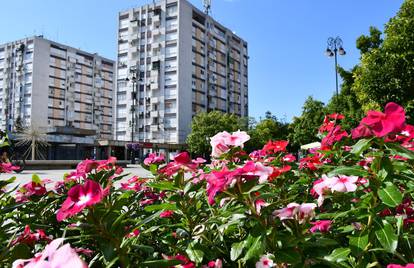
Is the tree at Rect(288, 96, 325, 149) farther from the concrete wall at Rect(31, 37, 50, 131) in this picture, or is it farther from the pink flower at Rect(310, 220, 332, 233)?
the concrete wall at Rect(31, 37, 50, 131)

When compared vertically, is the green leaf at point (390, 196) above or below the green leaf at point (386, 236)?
above

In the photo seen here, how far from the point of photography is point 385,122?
1312 millimetres

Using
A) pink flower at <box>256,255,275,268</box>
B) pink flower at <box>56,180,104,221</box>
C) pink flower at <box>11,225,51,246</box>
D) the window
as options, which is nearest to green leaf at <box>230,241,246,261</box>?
pink flower at <box>256,255,275,268</box>

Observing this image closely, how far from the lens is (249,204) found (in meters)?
1.31

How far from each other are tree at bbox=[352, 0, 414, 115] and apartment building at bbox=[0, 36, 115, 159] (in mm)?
54285

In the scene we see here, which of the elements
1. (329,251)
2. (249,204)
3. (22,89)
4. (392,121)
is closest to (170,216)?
(249,204)

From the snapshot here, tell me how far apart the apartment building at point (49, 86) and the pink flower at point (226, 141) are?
205 ft

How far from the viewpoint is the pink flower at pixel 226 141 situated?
189cm

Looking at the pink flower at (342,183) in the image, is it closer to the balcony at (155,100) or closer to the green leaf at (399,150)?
the green leaf at (399,150)

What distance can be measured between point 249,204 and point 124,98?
6257 centimetres

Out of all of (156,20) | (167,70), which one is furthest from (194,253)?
(156,20)

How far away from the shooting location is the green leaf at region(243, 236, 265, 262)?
115 cm

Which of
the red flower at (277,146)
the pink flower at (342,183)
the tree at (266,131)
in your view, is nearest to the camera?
the pink flower at (342,183)

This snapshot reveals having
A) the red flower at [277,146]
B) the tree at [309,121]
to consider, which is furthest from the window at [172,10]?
the red flower at [277,146]
